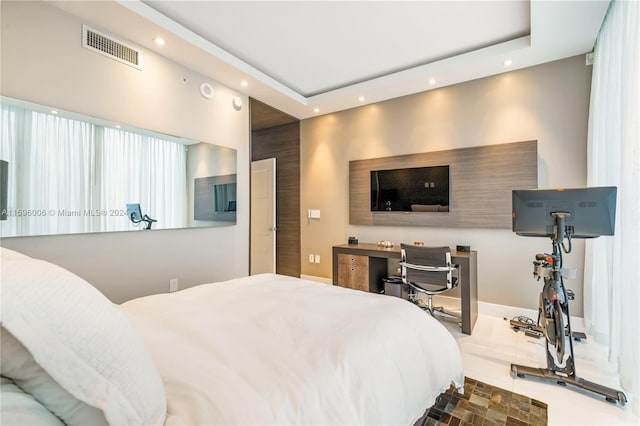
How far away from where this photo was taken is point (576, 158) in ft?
9.50

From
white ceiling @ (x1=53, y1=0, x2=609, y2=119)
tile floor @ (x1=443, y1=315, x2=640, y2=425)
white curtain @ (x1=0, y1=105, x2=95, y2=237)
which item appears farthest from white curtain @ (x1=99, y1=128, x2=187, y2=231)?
tile floor @ (x1=443, y1=315, x2=640, y2=425)

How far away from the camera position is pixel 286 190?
5027 mm

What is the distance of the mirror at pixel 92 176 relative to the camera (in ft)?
6.43

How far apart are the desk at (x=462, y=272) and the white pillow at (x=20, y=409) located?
305cm

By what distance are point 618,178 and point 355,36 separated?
95.9 inches

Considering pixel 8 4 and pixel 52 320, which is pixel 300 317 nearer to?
pixel 52 320

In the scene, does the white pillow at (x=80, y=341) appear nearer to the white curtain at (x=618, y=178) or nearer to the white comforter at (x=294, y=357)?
the white comforter at (x=294, y=357)

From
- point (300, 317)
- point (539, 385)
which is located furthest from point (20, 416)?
point (539, 385)

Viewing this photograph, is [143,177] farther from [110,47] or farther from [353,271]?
[353,271]

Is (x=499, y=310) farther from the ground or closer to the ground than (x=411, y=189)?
closer to the ground

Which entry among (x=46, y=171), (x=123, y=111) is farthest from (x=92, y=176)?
(x=123, y=111)

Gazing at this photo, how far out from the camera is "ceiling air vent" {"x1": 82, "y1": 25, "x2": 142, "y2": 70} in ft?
7.68

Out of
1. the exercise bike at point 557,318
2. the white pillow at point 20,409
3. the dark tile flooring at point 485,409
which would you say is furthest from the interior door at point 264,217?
the white pillow at point 20,409

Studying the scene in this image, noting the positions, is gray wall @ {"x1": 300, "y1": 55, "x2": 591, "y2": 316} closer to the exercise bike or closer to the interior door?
the interior door
